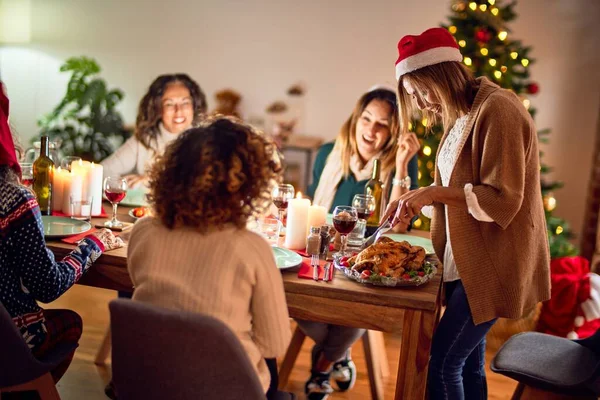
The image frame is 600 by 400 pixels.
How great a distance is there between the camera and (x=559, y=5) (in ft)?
15.0

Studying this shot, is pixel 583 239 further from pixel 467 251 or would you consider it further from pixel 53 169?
pixel 53 169

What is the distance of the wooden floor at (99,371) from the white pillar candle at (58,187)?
0.74 m

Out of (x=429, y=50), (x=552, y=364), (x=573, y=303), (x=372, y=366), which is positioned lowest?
(x=372, y=366)

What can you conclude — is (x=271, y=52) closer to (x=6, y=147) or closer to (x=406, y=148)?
(x=406, y=148)

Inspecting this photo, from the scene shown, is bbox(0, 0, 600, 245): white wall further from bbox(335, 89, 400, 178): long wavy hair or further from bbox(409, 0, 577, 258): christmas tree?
bbox(335, 89, 400, 178): long wavy hair

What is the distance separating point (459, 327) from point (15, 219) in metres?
1.22

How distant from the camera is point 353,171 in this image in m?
2.85

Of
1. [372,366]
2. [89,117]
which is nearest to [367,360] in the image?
[372,366]

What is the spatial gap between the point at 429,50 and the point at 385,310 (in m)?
0.74

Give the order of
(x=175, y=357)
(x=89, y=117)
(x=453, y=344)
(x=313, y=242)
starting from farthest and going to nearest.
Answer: (x=89, y=117) < (x=313, y=242) < (x=453, y=344) < (x=175, y=357)

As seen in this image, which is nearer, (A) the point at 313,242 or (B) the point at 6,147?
(B) the point at 6,147

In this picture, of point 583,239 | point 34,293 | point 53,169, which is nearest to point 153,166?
point 34,293

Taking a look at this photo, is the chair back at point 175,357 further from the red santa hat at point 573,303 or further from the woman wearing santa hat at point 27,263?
the red santa hat at point 573,303

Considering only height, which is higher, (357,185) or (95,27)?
(95,27)
